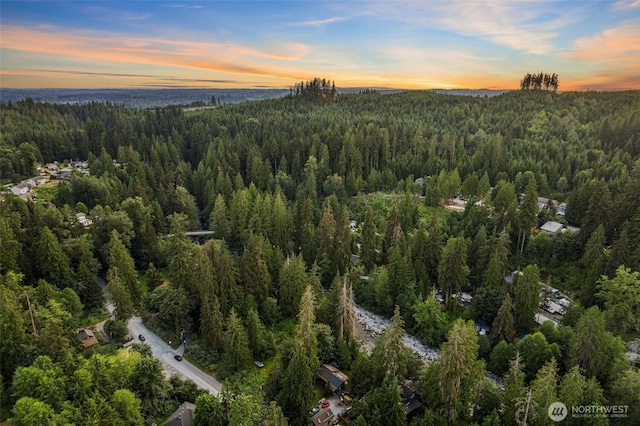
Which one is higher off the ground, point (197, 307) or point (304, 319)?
point (304, 319)

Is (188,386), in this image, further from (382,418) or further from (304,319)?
(382,418)

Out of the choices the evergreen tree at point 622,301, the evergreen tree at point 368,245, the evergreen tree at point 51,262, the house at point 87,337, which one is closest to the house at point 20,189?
the evergreen tree at point 51,262

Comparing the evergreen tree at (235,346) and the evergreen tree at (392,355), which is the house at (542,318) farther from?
the evergreen tree at (235,346)

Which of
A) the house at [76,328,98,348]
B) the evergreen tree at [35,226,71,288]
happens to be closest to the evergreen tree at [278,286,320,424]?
the house at [76,328,98,348]

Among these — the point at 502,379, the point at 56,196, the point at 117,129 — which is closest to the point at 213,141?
the point at 117,129

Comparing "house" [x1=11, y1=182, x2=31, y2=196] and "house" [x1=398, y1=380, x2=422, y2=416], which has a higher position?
"house" [x1=11, y1=182, x2=31, y2=196]

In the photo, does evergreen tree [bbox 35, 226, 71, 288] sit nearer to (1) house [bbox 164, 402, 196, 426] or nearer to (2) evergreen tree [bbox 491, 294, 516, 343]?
(1) house [bbox 164, 402, 196, 426]

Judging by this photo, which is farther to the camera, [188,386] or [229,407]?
[188,386]
